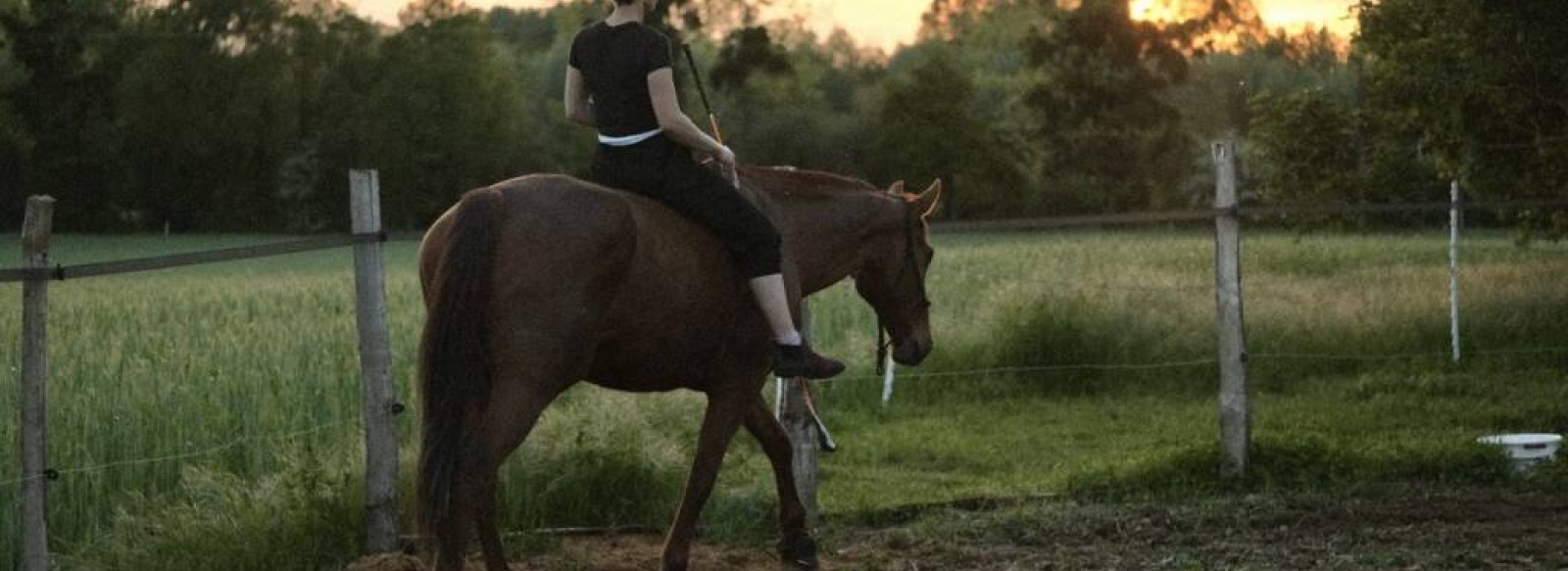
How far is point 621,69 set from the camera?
6.58 meters

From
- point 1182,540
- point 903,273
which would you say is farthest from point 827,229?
point 1182,540

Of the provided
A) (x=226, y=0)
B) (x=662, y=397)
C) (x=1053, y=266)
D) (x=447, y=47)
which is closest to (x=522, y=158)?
(x=447, y=47)

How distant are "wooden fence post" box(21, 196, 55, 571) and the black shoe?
2.48 meters

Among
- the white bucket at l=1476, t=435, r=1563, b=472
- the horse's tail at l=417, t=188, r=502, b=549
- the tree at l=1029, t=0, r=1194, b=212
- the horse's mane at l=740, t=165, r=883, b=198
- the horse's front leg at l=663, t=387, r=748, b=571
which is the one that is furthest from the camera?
the tree at l=1029, t=0, r=1194, b=212

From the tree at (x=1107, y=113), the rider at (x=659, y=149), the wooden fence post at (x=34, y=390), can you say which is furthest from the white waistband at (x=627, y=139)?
the tree at (x=1107, y=113)

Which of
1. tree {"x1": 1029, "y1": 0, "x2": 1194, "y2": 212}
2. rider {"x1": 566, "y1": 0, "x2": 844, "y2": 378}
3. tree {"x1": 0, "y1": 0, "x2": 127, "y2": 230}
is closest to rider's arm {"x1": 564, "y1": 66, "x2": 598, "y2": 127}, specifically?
rider {"x1": 566, "y1": 0, "x2": 844, "y2": 378}

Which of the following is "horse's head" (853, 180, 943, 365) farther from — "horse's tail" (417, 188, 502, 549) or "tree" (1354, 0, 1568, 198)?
"tree" (1354, 0, 1568, 198)

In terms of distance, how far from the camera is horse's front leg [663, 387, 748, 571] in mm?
7012

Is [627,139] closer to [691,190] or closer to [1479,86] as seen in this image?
[691,190]

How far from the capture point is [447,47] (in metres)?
45.4

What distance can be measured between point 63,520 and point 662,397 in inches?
149

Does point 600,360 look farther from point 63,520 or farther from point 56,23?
point 56,23

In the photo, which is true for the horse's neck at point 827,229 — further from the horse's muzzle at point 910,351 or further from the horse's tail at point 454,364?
the horse's tail at point 454,364

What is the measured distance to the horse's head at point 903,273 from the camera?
793cm
